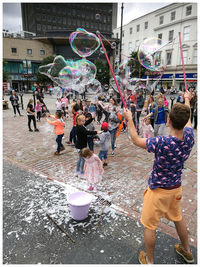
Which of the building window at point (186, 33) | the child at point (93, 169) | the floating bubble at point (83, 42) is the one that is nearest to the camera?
the child at point (93, 169)

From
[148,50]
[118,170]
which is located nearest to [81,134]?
[118,170]

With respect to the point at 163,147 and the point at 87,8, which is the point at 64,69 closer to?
the point at 163,147

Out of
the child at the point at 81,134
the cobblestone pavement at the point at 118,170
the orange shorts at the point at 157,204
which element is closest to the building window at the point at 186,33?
the cobblestone pavement at the point at 118,170

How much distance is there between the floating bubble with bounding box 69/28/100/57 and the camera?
7.23m

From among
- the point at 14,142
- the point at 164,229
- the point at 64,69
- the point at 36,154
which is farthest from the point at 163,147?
the point at 64,69

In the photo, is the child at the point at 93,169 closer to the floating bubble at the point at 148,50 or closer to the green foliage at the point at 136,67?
the floating bubble at the point at 148,50

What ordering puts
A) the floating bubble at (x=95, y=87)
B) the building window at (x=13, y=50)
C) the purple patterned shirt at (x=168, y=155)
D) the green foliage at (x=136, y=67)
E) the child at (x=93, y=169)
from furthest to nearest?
the building window at (x=13, y=50) < the floating bubble at (x=95, y=87) < the green foliage at (x=136, y=67) < the child at (x=93, y=169) < the purple patterned shirt at (x=168, y=155)

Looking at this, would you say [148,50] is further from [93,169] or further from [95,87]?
[95,87]

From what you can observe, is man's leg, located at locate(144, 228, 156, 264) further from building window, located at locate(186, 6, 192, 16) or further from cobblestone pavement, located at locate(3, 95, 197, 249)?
building window, located at locate(186, 6, 192, 16)

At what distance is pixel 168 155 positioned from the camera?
1.88 meters

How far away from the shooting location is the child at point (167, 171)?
1.87 meters

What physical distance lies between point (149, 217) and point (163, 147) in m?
0.83

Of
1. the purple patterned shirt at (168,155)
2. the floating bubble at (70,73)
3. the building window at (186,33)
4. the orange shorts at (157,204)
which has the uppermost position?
the building window at (186,33)

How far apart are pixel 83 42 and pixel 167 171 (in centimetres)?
702
